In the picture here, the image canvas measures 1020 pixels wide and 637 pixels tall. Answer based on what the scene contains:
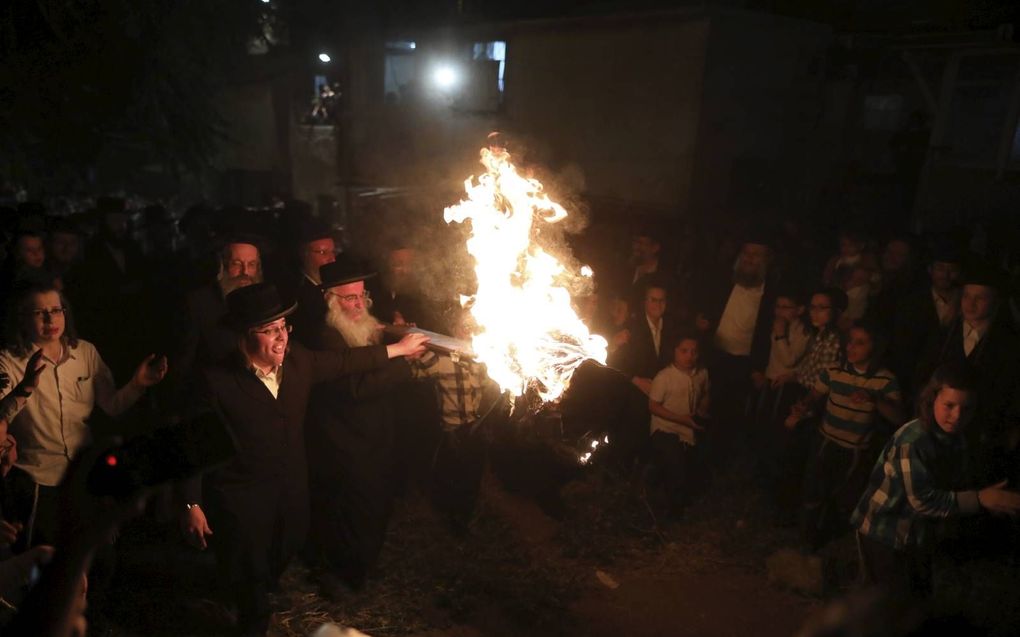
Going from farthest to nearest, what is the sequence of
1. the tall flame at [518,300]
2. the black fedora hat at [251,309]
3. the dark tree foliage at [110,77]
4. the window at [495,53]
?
1. the window at [495,53]
2. the dark tree foliage at [110,77]
3. the tall flame at [518,300]
4. the black fedora hat at [251,309]

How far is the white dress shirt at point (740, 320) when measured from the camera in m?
7.38

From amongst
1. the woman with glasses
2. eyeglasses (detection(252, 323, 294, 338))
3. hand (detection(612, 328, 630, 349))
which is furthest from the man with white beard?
hand (detection(612, 328, 630, 349))

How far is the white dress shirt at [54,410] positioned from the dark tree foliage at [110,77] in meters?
6.28

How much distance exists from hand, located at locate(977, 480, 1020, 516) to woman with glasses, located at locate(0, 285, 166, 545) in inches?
225

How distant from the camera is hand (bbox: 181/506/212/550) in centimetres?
449

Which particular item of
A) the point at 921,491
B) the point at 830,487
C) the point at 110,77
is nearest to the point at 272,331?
the point at 921,491

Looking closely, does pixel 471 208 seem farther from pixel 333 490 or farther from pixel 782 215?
pixel 782 215

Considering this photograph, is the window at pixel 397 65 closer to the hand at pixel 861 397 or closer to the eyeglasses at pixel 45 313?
the eyeglasses at pixel 45 313

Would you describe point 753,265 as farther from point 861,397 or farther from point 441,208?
point 441,208

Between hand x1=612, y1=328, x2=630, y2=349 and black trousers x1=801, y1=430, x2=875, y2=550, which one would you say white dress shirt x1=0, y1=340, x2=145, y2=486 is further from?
black trousers x1=801, y1=430, x2=875, y2=550

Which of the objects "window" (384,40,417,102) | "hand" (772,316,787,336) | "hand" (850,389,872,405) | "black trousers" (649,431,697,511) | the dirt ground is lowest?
the dirt ground

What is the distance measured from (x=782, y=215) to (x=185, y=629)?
39.6 feet

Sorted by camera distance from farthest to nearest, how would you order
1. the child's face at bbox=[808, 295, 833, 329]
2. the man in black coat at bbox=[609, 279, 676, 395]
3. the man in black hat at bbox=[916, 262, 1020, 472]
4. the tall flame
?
the man in black coat at bbox=[609, 279, 676, 395], the child's face at bbox=[808, 295, 833, 329], the man in black hat at bbox=[916, 262, 1020, 472], the tall flame

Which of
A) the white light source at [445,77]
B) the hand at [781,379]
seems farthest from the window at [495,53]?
the hand at [781,379]
